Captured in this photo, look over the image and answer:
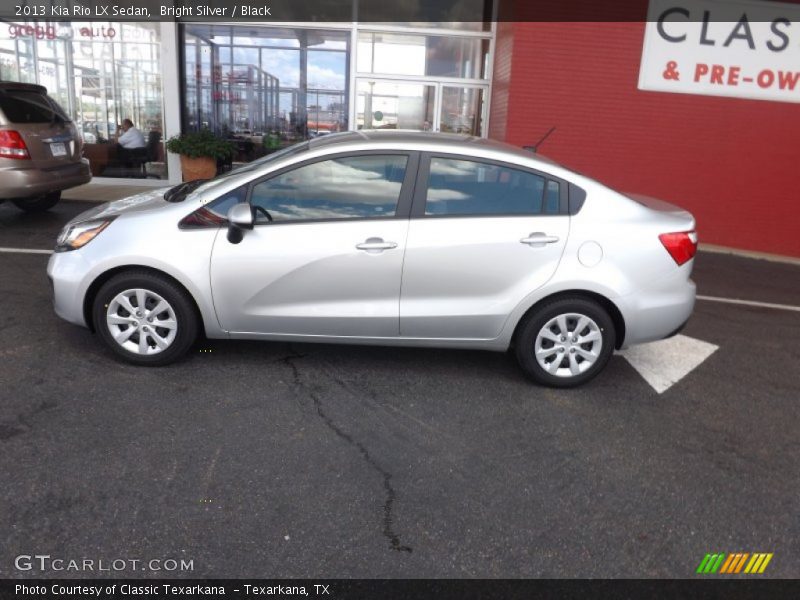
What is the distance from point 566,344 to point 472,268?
81 cm

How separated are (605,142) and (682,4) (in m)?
2.17

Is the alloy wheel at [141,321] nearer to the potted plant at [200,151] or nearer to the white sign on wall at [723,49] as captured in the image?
the white sign on wall at [723,49]

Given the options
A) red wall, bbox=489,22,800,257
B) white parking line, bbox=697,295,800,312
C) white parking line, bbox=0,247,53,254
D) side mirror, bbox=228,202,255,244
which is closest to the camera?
side mirror, bbox=228,202,255,244

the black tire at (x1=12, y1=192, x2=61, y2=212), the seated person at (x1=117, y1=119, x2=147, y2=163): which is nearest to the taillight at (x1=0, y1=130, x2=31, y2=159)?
the black tire at (x1=12, y1=192, x2=61, y2=212)

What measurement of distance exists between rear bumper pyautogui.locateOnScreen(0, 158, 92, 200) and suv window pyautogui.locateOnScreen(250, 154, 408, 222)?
4.86m

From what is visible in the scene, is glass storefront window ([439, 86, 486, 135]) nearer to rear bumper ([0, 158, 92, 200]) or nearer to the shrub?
the shrub

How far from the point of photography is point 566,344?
14.4 ft

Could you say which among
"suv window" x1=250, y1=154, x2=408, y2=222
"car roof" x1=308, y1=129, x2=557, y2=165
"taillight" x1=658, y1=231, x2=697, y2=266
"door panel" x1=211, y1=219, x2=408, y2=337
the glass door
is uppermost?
the glass door

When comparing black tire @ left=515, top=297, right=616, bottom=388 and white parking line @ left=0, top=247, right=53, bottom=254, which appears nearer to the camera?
black tire @ left=515, top=297, right=616, bottom=388

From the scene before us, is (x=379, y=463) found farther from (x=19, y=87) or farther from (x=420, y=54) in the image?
(x=420, y=54)

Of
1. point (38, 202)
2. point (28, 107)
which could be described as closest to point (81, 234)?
point (28, 107)

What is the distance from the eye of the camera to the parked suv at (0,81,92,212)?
7.57 meters

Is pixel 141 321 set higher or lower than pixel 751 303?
higher

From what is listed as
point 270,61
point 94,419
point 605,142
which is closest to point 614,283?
point 94,419
